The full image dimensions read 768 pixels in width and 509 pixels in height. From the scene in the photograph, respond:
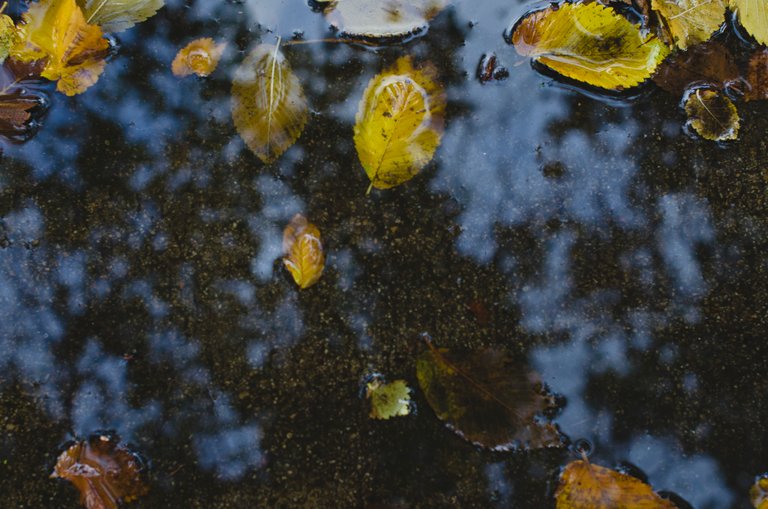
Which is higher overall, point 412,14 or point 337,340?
point 412,14

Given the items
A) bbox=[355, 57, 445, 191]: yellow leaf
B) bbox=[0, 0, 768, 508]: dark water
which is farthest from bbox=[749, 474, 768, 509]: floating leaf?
bbox=[355, 57, 445, 191]: yellow leaf

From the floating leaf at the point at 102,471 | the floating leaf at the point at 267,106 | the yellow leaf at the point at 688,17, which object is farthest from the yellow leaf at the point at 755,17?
the floating leaf at the point at 102,471

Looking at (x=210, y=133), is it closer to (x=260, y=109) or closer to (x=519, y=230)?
(x=260, y=109)

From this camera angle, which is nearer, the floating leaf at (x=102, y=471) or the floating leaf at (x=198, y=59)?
the floating leaf at (x=102, y=471)

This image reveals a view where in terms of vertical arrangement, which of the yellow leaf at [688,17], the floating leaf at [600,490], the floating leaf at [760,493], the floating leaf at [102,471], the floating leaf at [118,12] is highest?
the yellow leaf at [688,17]

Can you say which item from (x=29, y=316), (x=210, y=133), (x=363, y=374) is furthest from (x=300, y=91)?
(x=29, y=316)

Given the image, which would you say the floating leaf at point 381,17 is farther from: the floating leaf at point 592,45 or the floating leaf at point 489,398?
the floating leaf at point 489,398
